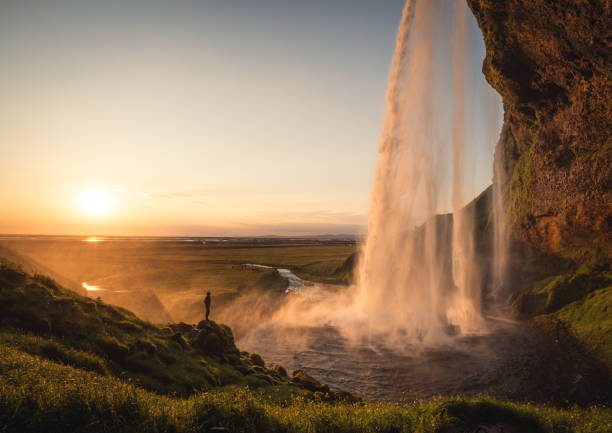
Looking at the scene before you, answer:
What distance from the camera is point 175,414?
312 inches

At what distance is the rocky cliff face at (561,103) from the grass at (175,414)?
2810 centimetres

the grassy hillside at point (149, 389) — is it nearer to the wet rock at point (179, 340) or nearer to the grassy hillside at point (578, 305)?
the wet rock at point (179, 340)

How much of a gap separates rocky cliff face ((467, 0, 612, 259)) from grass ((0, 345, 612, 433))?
92.2 ft

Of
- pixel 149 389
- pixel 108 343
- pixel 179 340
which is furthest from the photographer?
pixel 179 340

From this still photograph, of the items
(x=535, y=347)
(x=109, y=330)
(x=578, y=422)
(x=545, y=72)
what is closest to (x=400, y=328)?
(x=535, y=347)

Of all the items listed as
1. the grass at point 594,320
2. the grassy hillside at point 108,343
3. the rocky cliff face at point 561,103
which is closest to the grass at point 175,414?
the grassy hillside at point 108,343

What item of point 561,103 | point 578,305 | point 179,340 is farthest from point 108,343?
point 561,103

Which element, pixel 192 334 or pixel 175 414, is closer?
pixel 175 414

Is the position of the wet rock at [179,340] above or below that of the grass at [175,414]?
below

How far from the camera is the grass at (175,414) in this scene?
708 cm

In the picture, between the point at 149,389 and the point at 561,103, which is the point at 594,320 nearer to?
the point at 561,103

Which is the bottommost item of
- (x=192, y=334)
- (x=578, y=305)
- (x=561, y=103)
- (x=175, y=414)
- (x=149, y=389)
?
(x=578, y=305)

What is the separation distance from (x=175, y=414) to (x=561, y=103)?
5088 centimetres

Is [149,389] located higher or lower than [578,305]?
higher
